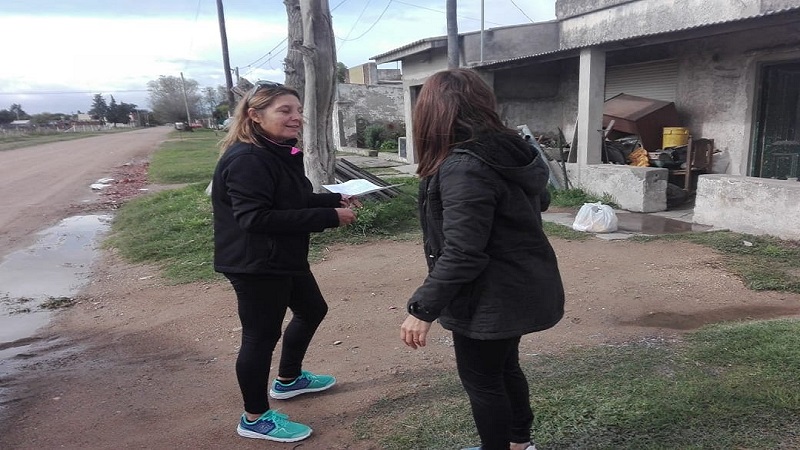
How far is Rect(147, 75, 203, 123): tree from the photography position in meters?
79.4

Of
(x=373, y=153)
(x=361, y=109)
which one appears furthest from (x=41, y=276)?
(x=361, y=109)

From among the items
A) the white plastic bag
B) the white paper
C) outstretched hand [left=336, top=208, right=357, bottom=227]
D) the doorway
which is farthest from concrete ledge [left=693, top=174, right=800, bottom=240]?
outstretched hand [left=336, top=208, right=357, bottom=227]

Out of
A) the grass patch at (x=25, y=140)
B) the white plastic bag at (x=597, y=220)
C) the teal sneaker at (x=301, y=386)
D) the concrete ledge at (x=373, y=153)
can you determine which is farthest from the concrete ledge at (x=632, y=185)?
the grass patch at (x=25, y=140)

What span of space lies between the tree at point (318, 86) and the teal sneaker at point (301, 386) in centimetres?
403

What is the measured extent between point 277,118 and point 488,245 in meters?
1.14

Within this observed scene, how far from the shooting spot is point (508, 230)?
192 centimetres

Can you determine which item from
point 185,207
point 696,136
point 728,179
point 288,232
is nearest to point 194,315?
point 288,232

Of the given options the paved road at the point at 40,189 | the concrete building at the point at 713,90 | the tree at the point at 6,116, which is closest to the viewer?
the concrete building at the point at 713,90

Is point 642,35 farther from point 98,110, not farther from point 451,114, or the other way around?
point 98,110

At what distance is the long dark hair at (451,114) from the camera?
6.29 ft

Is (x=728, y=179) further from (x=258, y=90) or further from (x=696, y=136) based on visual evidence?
(x=258, y=90)

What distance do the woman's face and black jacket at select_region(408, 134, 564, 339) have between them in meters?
0.82

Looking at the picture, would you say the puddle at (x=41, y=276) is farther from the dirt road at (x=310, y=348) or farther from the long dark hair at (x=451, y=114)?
the long dark hair at (x=451, y=114)

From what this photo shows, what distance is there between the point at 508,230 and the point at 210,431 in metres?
1.91
